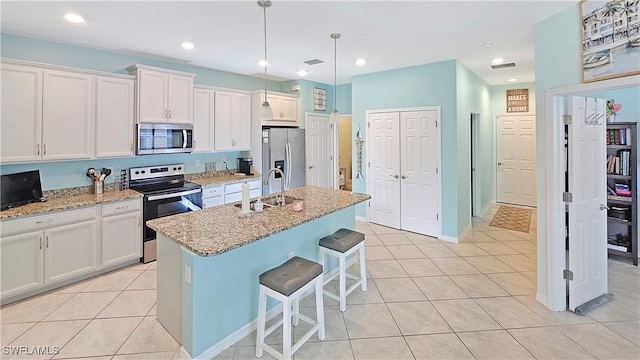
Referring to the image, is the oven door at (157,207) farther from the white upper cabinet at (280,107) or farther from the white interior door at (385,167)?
the white interior door at (385,167)

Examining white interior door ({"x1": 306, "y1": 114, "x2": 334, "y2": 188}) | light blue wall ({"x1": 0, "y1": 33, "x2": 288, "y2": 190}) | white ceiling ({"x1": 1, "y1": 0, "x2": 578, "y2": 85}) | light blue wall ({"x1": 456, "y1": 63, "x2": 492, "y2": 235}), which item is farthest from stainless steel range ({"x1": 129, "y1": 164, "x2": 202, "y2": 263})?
light blue wall ({"x1": 456, "y1": 63, "x2": 492, "y2": 235})

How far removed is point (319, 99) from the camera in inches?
252

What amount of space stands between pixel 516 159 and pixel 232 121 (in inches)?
246

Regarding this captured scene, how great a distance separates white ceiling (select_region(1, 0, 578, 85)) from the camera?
2750 millimetres

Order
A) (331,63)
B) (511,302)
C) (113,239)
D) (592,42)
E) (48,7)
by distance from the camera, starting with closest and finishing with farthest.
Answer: (592,42), (48,7), (511,302), (113,239), (331,63)

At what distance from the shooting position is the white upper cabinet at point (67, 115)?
331 cm

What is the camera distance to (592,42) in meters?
2.50

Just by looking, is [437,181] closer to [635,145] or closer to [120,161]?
[635,145]

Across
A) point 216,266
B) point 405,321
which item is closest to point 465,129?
point 405,321

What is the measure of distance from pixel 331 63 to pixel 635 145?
4.07 m

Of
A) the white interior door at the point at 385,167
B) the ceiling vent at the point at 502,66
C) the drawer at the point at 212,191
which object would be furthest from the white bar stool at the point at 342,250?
the ceiling vent at the point at 502,66

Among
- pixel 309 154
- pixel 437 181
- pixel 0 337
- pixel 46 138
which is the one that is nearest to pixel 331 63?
pixel 309 154

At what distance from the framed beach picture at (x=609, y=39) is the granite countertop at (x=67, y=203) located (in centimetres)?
479

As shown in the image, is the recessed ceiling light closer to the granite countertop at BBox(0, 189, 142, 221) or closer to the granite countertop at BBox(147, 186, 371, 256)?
the granite countertop at BBox(0, 189, 142, 221)
